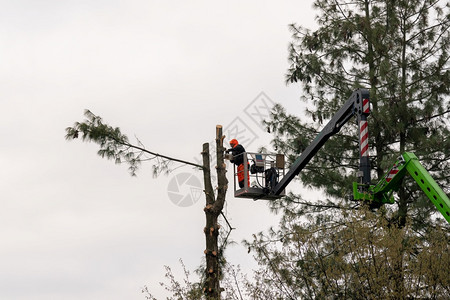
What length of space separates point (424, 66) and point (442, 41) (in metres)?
0.94

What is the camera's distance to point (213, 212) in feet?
58.0

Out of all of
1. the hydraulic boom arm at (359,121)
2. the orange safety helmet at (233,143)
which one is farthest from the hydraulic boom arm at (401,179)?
the orange safety helmet at (233,143)

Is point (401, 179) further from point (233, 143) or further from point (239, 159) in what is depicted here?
point (233, 143)

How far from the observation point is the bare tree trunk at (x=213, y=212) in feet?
57.1

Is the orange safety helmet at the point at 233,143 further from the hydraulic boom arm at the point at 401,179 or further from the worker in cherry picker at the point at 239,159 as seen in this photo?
the hydraulic boom arm at the point at 401,179

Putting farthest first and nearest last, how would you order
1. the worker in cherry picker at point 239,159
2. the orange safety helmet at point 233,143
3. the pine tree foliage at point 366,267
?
the orange safety helmet at point 233,143
the worker in cherry picker at point 239,159
the pine tree foliage at point 366,267

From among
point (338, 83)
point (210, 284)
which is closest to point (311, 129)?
point (338, 83)

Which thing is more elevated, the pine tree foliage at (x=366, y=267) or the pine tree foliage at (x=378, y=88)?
the pine tree foliage at (x=378, y=88)

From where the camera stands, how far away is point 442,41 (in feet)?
77.9

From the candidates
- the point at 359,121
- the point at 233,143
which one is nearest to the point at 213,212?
the point at 233,143

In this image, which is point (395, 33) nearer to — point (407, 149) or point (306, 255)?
point (407, 149)

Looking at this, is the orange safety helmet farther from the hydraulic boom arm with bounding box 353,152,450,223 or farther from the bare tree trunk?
the hydraulic boom arm with bounding box 353,152,450,223

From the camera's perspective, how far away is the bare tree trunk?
685 inches

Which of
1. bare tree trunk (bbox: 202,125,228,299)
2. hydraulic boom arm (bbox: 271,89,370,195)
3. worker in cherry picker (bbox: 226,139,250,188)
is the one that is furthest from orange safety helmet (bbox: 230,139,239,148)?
hydraulic boom arm (bbox: 271,89,370,195)
